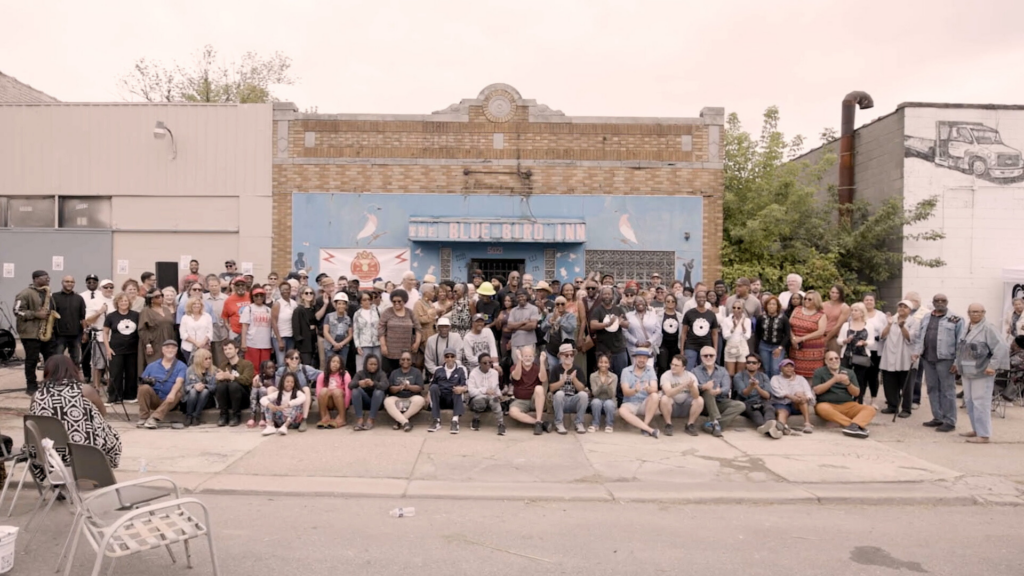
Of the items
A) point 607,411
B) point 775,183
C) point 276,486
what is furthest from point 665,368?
point 775,183

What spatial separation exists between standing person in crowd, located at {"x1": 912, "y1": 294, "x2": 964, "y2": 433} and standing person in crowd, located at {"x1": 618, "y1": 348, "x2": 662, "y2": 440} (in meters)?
3.90

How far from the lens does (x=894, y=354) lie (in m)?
10.6

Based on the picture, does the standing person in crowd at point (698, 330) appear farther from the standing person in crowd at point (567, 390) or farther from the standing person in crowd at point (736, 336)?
the standing person in crowd at point (567, 390)

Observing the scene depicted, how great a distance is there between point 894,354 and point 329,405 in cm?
810

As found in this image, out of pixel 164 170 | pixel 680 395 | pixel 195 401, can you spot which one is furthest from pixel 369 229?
pixel 680 395

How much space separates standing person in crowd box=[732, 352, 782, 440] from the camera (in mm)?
9914

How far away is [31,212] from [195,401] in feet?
35.2

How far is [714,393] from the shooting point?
32.1ft

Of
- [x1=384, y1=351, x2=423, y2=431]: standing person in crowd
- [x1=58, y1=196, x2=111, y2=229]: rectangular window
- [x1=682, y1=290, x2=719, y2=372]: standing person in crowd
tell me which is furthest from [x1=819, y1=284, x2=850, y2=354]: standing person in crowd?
[x1=58, y1=196, x2=111, y2=229]: rectangular window

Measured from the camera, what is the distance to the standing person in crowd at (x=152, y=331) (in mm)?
10492

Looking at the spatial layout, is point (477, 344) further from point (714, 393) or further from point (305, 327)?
point (714, 393)

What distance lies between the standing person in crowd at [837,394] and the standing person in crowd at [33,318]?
1127 centimetres

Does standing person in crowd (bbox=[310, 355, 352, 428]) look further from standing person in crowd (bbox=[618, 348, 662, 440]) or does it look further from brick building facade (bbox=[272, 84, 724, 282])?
brick building facade (bbox=[272, 84, 724, 282])

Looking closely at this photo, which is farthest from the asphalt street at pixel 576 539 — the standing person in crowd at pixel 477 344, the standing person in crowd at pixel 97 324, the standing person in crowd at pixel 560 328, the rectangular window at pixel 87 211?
the rectangular window at pixel 87 211
